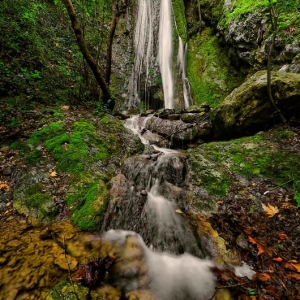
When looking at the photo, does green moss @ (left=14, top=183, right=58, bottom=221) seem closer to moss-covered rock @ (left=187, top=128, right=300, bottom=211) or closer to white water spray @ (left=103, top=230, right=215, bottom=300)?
white water spray @ (left=103, top=230, right=215, bottom=300)

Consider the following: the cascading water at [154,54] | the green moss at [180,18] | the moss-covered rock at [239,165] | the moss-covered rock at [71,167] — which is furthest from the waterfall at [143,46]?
the moss-covered rock at [239,165]

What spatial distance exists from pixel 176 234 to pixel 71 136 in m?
3.64

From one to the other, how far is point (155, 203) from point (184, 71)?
33.5 feet

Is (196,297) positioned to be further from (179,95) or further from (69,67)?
(179,95)

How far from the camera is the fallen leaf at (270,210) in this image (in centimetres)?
304

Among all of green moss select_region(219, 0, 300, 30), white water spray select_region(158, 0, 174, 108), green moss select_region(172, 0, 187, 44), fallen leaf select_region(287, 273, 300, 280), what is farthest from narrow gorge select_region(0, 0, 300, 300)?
green moss select_region(172, 0, 187, 44)

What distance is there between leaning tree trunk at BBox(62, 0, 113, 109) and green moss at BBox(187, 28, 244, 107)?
520 centimetres

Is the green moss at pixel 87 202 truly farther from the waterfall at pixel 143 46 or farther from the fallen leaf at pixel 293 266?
the waterfall at pixel 143 46

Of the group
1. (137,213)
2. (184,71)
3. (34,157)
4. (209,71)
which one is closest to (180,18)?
(184,71)

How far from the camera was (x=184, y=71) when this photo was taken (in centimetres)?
1195

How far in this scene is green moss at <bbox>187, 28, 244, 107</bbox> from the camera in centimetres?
1020

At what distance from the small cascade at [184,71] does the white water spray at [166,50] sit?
584 mm

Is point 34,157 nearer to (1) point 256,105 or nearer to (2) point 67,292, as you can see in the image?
(2) point 67,292

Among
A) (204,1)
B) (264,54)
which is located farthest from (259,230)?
(204,1)
